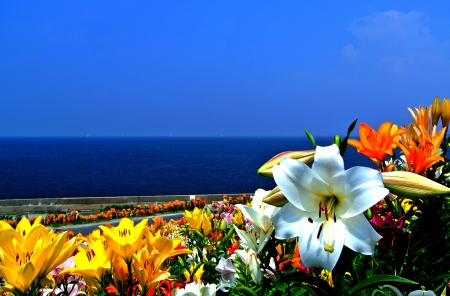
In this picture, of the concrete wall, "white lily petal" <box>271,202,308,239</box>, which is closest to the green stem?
"white lily petal" <box>271,202,308,239</box>

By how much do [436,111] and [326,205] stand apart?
1.00m

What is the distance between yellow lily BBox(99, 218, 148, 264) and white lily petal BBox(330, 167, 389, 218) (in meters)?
0.56

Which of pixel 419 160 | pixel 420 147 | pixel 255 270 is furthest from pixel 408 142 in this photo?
pixel 255 270

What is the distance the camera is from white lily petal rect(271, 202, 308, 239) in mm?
870

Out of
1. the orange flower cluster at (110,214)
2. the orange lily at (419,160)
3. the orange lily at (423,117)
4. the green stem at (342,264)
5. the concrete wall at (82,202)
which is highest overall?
the orange lily at (423,117)

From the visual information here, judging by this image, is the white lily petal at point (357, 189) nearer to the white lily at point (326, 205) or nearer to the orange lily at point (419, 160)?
the white lily at point (326, 205)

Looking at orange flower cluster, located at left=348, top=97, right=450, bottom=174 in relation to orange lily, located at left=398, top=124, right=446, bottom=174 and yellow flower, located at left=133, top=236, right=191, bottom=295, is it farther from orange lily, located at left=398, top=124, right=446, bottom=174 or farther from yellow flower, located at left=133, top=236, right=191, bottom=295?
yellow flower, located at left=133, top=236, right=191, bottom=295

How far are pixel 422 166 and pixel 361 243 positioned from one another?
527 millimetres

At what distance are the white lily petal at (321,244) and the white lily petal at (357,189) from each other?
4 centimetres

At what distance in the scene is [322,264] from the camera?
820mm

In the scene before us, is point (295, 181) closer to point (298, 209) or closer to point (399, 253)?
point (298, 209)

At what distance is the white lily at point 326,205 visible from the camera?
0.82 metres

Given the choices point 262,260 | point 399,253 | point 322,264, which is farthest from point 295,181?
point 399,253


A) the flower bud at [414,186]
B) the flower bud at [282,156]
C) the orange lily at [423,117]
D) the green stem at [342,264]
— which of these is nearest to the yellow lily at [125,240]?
the flower bud at [282,156]
